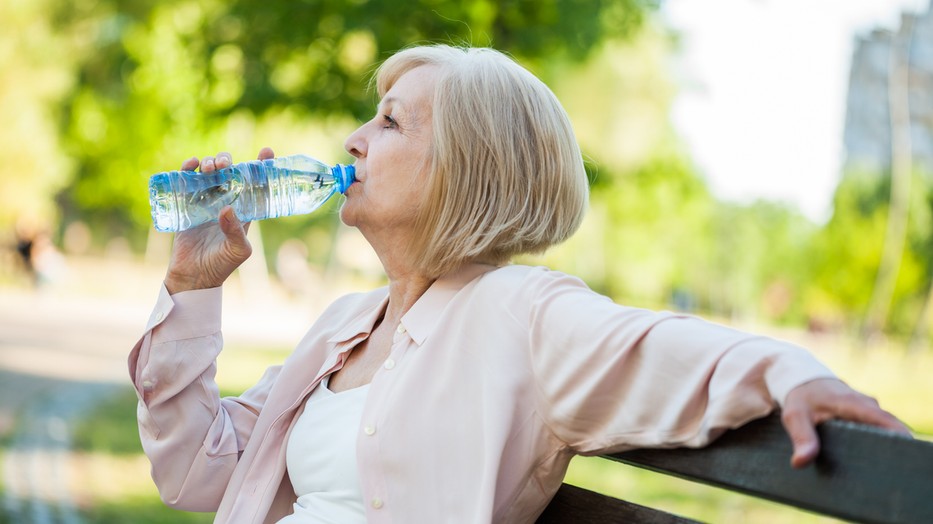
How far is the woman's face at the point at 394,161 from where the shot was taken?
6.57ft

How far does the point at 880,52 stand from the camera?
2547 cm

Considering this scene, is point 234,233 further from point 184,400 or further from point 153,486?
point 153,486

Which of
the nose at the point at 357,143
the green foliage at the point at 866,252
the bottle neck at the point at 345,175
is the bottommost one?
the green foliage at the point at 866,252

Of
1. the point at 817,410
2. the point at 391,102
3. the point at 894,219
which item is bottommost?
the point at 894,219

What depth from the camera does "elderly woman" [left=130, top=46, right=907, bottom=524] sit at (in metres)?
1.42

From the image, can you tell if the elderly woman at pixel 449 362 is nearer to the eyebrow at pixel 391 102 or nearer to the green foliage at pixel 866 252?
the eyebrow at pixel 391 102

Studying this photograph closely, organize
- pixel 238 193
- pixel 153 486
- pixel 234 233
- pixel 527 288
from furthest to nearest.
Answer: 1. pixel 153 486
2. pixel 238 193
3. pixel 234 233
4. pixel 527 288

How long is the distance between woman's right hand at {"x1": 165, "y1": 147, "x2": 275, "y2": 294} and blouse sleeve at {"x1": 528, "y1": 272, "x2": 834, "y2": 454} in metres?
0.77

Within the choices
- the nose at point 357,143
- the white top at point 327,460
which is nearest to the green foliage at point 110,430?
the white top at point 327,460

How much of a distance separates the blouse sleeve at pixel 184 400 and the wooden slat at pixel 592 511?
75cm

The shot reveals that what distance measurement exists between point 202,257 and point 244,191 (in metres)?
0.34

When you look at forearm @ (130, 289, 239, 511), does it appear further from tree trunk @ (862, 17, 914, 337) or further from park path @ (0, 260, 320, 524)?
tree trunk @ (862, 17, 914, 337)

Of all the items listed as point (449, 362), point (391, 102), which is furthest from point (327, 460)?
point (391, 102)

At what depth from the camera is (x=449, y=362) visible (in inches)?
70.0
